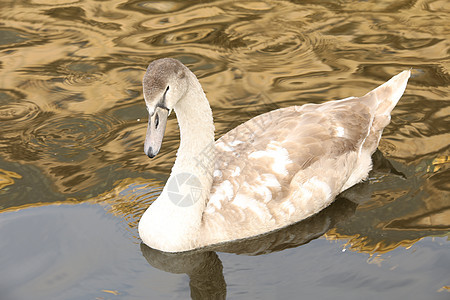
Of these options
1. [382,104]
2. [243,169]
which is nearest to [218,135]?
[243,169]

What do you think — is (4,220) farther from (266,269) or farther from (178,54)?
(178,54)

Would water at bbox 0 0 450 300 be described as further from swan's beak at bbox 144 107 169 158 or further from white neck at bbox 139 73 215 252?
swan's beak at bbox 144 107 169 158

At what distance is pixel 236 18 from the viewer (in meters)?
12.2

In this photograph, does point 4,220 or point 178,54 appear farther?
point 178,54

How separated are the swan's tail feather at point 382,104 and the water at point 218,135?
1.11 feet

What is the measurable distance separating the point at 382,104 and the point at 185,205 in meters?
2.88

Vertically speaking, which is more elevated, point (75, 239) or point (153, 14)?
point (153, 14)

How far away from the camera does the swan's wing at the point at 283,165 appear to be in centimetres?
731

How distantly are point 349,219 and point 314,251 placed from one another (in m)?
0.75

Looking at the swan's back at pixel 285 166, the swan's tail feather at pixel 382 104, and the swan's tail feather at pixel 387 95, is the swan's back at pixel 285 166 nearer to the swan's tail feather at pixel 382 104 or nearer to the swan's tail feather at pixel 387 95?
the swan's tail feather at pixel 382 104

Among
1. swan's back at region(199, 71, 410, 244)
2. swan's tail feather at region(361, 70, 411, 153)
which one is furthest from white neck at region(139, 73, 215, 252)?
swan's tail feather at region(361, 70, 411, 153)

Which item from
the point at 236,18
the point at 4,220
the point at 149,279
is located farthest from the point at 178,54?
the point at 149,279

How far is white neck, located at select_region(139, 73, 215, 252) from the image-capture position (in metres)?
7.07

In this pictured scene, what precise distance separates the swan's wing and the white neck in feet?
0.74
